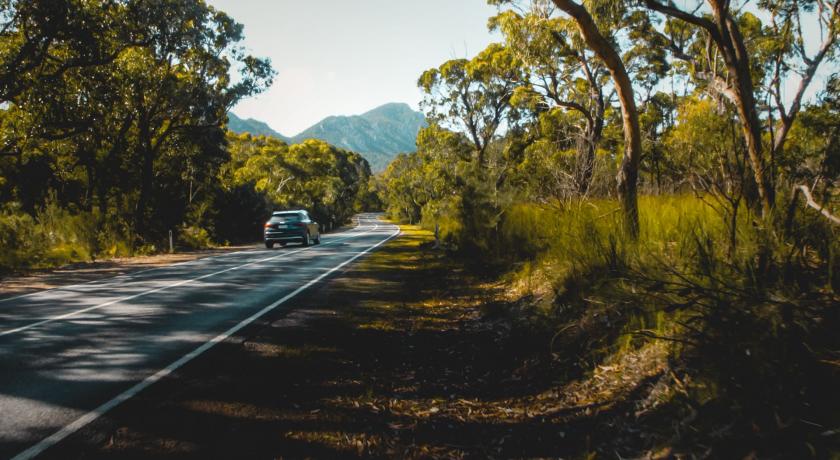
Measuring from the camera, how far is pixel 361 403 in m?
4.49

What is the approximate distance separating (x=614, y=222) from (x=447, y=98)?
27616 millimetres

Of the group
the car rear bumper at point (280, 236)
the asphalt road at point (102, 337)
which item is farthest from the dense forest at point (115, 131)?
the asphalt road at point (102, 337)

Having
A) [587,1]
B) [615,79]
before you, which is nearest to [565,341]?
[615,79]

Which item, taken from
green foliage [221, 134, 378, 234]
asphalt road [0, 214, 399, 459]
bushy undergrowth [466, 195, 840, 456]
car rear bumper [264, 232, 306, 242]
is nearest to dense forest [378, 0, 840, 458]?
bushy undergrowth [466, 195, 840, 456]

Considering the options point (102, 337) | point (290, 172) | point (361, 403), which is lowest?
point (361, 403)

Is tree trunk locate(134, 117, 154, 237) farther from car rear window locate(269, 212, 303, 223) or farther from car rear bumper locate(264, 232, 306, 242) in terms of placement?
car rear window locate(269, 212, 303, 223)

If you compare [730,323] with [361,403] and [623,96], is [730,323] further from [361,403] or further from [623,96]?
[623,96]

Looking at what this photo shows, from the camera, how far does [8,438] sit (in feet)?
12.0

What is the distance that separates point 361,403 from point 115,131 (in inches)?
1124

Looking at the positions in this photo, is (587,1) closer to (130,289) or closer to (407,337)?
(407,337)

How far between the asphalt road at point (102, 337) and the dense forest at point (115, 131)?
7.77 meters

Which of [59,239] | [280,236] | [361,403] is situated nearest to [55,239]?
[59,239]

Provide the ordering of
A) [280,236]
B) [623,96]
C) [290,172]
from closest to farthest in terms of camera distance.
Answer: [623,96]
[280,236]
[290,172]

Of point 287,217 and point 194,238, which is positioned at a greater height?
point 287,217
